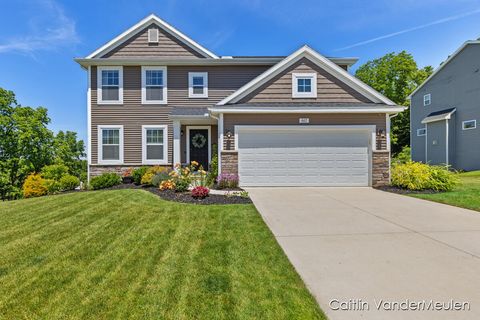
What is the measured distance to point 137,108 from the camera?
13.7 meters

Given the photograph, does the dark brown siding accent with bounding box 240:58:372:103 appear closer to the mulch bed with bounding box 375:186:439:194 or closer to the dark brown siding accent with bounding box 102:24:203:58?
the mulch bed with bounding box 375:186:439:194

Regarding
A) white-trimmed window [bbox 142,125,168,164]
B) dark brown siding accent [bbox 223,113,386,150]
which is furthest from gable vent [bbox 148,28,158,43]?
dark brown siding accent [bbox 223,113,386,150]

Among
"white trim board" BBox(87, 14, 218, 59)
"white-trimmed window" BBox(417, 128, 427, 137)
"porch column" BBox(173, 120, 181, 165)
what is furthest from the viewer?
"white-trimmed window" BBox(417, 128, 427, 137)

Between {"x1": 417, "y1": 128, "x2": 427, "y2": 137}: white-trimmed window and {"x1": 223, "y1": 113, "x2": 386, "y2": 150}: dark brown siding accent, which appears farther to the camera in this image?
{"x1": 417, "y1": 128, "x2": 427, "y2": 137}: white-trimmed window

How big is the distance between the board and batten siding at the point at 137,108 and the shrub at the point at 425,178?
8949 mm

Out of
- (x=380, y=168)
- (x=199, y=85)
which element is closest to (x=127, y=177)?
(x=199, y=85)

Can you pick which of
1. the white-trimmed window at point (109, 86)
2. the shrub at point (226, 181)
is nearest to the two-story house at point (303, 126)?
the shrub at point (226, 181)

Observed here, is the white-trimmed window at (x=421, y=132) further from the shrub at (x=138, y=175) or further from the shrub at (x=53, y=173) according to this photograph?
the shrub at (x=53, y=173)

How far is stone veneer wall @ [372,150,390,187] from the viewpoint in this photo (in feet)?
35.5

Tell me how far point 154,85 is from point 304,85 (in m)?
7.66

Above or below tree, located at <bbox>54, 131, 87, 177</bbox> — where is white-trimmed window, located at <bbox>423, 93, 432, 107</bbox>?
above

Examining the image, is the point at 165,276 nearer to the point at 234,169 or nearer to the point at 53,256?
the point at 53,256

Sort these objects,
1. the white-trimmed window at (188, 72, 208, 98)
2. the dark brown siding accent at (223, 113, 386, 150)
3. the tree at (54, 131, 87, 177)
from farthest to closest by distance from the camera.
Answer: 1. the tree at (54, 131, 87, 177)
2. the white-trimmed window at (188, 72, 208, 98)
3. the dark brown siding accent at (223, 113, 386, 150)

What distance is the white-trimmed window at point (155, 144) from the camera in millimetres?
13547
